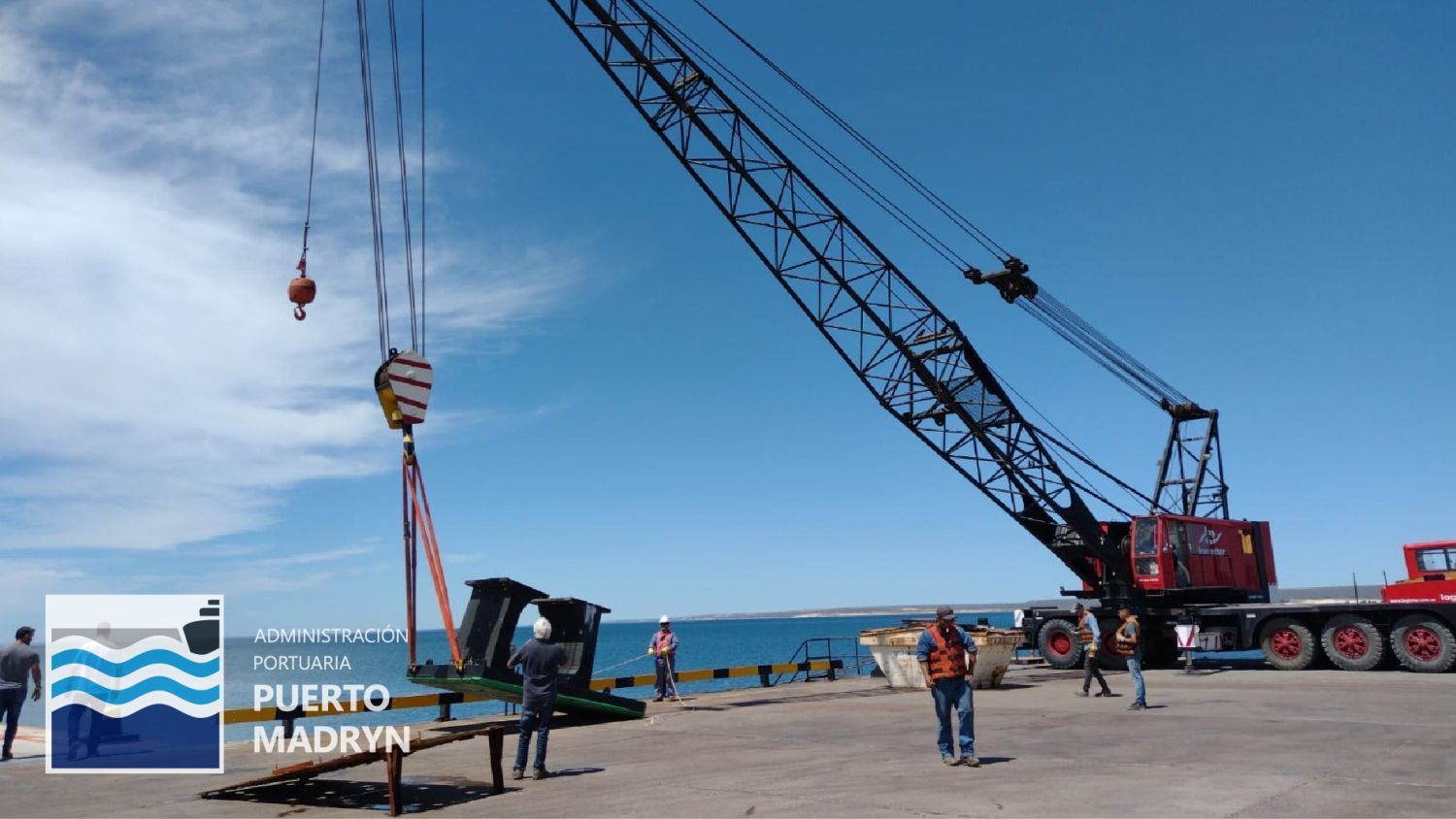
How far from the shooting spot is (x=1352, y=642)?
78.4 ft

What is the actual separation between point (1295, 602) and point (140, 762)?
2608 cm

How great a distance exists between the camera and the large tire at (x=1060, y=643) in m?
28.3

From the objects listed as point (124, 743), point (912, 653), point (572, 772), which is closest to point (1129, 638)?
point (912, 653)

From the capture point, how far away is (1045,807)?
850cm

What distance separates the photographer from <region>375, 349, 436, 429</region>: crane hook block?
11859 mm

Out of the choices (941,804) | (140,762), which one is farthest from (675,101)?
(941,804)

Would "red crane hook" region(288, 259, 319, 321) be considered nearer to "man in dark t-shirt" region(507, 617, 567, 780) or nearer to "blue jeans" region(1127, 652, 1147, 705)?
"man in dark t-shirt" region(507, 617, 567, 780)

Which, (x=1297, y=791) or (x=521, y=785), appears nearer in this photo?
(x=1297, y=791)

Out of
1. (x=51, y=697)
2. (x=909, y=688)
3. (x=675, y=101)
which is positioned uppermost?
(x=675, y=101)

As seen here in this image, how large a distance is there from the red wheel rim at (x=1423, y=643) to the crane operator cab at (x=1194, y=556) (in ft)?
19.0

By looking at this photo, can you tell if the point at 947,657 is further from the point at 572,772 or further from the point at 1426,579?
the point at 1426,579

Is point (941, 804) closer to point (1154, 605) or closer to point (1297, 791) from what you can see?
point (1297, 791)

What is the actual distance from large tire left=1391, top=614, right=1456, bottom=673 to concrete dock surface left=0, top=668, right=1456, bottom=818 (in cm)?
543

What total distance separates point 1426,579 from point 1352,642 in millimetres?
2353
